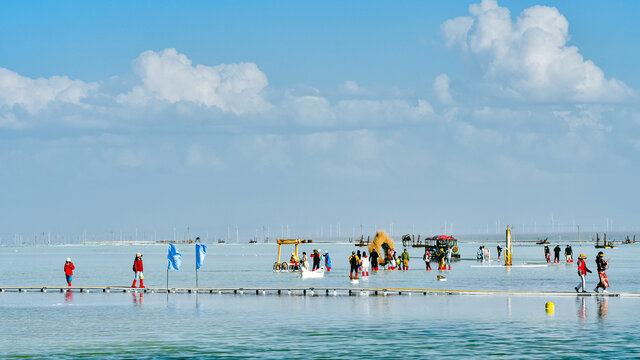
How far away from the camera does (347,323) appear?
32.5 meters

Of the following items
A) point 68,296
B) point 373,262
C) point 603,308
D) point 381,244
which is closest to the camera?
point 603,308

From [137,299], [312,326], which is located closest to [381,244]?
[137,299]

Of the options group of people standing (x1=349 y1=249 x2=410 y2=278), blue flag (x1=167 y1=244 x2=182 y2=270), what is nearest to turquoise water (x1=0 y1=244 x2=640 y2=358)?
blue flag (x1=167 y1=244 x2=182 y2=270)

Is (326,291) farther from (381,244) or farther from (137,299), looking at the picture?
(381,244)

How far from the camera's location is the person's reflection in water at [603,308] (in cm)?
3350

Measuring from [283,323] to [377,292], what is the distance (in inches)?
534

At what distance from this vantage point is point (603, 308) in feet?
120

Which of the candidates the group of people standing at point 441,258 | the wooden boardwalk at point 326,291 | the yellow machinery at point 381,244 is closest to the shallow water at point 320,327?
the wooden boardwalk at point 326,291

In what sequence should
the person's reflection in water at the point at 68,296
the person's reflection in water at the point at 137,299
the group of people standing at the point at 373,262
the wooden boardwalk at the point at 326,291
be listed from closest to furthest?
the person's reflection in water at the point at 137,299 < the person's reflection in water at the point at 68,296 < the wooden boardwalk at the point at 326,291 < the group of people standing at the point at 373,262

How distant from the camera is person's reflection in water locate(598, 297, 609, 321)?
33.5 metres

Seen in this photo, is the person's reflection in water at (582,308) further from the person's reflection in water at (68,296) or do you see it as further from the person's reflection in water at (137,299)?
the person's reflection in water at (68,296)

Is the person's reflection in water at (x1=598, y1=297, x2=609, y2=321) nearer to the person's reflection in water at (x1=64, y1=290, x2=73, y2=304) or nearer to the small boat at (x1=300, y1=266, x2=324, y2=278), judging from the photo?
the person's reflection in water at (x1=64, y1=290, x2=73, y2=304)

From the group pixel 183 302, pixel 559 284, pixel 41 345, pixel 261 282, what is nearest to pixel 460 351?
pixel 41 345

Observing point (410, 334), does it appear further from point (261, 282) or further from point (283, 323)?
point (261, 282)
